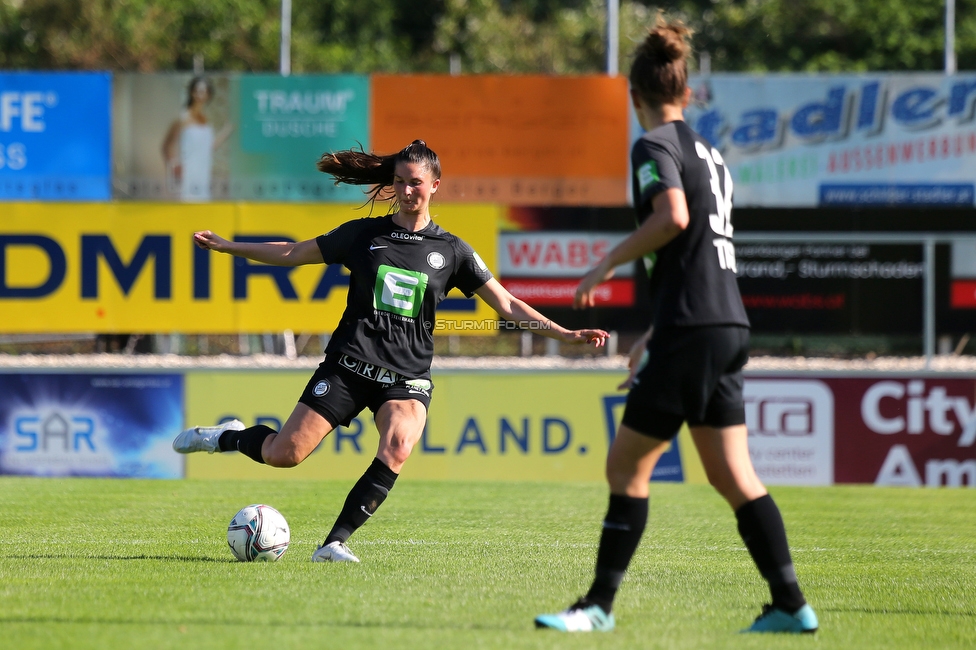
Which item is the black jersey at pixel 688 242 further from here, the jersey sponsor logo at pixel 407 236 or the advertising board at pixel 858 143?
the advertising board at pixel 858 143

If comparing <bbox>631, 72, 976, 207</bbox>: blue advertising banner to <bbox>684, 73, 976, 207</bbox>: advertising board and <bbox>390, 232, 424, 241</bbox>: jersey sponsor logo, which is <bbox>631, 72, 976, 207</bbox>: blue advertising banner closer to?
<bbox>684, 73, 976, 207</bbox>: advertising board

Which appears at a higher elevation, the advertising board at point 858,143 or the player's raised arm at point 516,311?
the advertising board at point 858,143

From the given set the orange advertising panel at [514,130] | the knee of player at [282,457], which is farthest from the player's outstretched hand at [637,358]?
the orange advertising panel at [514,130]

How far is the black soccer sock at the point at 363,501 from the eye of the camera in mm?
6004

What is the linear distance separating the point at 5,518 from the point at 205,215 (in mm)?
7040

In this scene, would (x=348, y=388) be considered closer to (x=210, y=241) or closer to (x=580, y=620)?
(x=210, y=241)

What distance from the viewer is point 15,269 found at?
1438 cm

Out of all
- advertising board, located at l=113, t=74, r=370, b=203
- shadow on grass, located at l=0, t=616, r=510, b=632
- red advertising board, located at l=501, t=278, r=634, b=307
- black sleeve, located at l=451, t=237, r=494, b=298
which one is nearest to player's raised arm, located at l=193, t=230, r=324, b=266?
black sleeve, located at l=451, t=237, r=494, b=298

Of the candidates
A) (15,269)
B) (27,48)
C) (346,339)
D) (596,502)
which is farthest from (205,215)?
(27,48)

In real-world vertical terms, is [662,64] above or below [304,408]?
above

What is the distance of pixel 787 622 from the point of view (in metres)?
4.41

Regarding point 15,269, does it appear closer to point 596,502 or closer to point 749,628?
point 596,502

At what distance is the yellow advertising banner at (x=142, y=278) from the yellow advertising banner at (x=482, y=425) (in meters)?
1.76

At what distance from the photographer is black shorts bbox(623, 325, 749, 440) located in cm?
423
